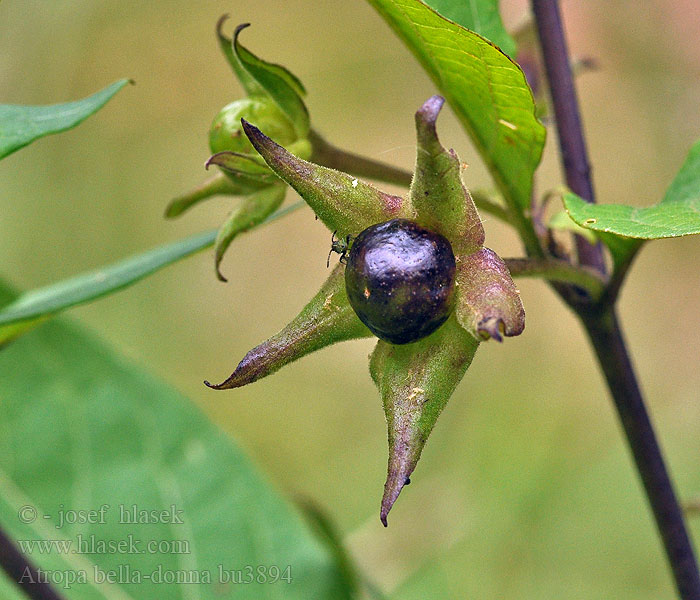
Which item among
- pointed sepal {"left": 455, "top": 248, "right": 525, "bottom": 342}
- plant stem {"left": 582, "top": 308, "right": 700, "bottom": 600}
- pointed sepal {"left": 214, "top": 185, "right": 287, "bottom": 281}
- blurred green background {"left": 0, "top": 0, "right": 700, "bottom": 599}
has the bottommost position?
blurred green background {"left": 0, "top": 0, "right": 700, "bottom": 599}

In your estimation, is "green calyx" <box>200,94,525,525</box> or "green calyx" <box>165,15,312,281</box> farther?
"green calyx" <box>165,15,312,281</box>

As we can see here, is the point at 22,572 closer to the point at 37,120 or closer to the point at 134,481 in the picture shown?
the point at 37,120

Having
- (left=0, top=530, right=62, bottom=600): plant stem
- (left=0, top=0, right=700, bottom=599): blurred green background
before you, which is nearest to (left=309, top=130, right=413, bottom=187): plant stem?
(left=0, top=530, right=62, bottom=600): plant stem

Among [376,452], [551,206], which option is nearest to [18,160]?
[376,452]

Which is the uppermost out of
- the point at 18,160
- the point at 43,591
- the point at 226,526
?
the point at 43,591

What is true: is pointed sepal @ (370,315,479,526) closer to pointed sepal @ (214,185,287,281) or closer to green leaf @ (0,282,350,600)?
pointed sepal @ (214,185,287,281)

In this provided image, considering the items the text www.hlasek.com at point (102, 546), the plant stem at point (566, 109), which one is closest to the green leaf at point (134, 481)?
the text www.hlasek.com at point (102, 546)

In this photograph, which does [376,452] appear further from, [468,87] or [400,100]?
[468,87]

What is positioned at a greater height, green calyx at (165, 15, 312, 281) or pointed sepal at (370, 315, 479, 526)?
green calyx at (165, 15, 312, 281)
